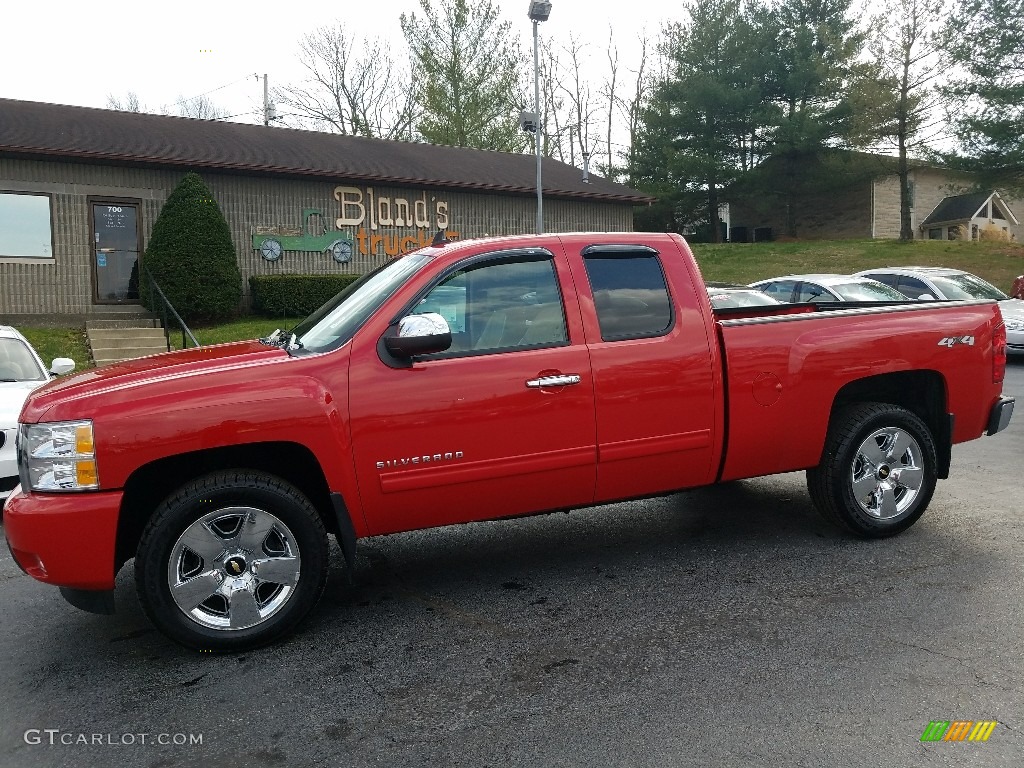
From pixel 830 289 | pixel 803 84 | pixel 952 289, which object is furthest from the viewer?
pixel 803 84

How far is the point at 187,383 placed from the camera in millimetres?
3854

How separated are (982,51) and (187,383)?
36124 mm

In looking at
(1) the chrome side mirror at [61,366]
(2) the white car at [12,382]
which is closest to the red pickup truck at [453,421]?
(2) the white car at [12,382]

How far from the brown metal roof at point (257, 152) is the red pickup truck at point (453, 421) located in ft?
53.0

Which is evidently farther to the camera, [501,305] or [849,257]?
[849,257]

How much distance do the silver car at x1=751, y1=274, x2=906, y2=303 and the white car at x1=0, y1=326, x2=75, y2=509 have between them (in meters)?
10.5

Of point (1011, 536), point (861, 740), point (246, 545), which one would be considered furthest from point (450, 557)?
point (1011, 536)

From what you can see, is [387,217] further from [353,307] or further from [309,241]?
[353,307]

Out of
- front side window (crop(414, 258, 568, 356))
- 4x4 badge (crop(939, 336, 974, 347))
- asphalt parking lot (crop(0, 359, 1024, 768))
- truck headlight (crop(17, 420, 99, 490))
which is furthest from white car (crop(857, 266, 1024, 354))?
truck headlight (crop(17, 420, 99, 490))

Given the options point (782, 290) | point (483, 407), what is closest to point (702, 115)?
point (782, 290)

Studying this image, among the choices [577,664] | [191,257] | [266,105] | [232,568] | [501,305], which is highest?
[266,105]

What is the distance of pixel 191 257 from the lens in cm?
1828

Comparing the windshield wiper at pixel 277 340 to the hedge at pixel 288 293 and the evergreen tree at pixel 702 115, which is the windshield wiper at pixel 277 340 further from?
the evergreen tree at pixel 702 115

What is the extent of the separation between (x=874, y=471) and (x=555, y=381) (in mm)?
2285
